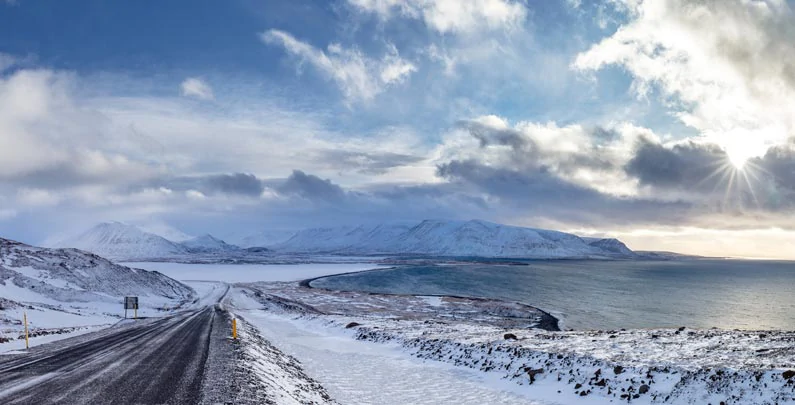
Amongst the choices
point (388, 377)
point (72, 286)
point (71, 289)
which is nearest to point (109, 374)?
point (388, 377)

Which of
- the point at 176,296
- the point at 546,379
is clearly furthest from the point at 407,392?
the point at 176,296

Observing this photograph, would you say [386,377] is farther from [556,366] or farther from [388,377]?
[556,366]

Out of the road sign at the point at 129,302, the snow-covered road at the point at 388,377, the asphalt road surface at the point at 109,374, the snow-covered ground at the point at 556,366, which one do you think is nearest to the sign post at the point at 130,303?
the road sign at the point at 129,302

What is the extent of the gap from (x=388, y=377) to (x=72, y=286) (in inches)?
2837

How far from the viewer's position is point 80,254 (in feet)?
279

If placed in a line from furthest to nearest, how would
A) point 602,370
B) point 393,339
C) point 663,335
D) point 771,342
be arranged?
point 393,339 → point 663,335 → point 771,342 → point 602,370

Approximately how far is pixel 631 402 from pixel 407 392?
8932 mm

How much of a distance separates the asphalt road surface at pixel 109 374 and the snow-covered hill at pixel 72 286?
2976 cm

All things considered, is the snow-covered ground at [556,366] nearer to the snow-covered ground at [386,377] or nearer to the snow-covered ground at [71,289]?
the snow-covered ground at [386,377]

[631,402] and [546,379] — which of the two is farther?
[546,379]

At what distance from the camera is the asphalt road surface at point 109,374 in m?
13.8

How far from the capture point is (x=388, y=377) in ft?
72.3

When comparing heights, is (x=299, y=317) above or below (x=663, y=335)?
below

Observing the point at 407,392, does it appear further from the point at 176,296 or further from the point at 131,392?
the point at 176,296
